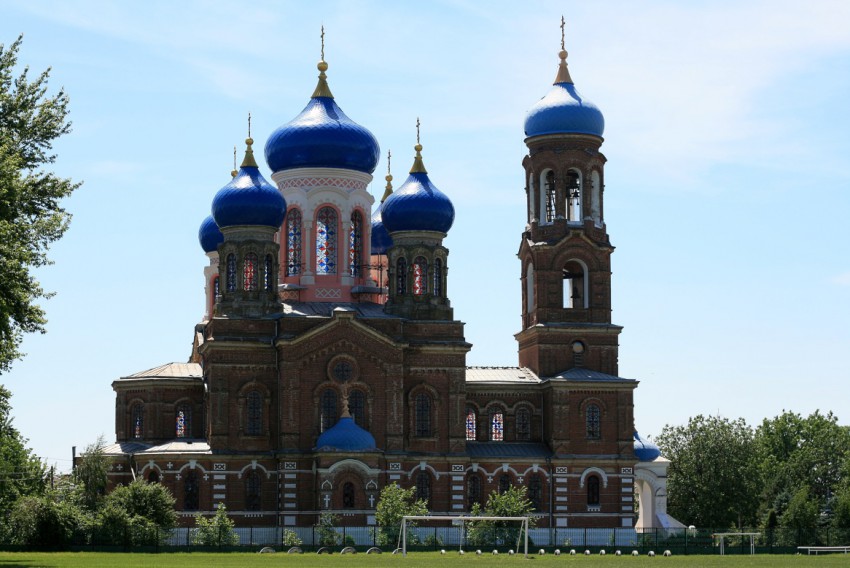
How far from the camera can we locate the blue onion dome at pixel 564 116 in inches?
2653

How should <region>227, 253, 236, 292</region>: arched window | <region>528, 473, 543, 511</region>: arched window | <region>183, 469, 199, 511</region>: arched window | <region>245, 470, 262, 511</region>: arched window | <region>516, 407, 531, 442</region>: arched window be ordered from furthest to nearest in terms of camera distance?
1. <region>516, 407, 531, 442</region>: arched window
2. <region>528, 473, 543, 511</region>: arched window
3. <region>227, 253, 236, 292</region>: arched window
4. <region>245, 470, 262, 511</region>: arched window
5. <region>183, 469, 199, 511</region>: arched window

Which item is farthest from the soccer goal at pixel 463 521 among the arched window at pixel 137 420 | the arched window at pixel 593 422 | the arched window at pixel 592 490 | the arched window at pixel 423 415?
the arched window at pixel 137 420

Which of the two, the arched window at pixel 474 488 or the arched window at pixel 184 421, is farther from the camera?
the arched window at pixel 184 421

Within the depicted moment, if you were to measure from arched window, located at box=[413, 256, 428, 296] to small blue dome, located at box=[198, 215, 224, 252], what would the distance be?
1264 cm

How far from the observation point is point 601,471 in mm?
64938

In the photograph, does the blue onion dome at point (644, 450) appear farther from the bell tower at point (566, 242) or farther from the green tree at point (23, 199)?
the green tree at point (23, 199)

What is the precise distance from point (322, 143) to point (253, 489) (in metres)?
14.5

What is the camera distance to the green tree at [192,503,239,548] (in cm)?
5741

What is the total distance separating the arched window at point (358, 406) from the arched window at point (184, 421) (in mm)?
7445

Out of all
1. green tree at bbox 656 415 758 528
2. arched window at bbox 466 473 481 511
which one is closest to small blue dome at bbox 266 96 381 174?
arched window at bbox 466 473 481 511

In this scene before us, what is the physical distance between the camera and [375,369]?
62938 millimetres

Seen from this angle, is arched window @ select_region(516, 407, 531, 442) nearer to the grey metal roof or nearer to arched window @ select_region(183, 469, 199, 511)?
the grey metal roof

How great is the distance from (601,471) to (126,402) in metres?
19.3

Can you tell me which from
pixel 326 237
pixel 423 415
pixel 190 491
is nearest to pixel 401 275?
pixel 326 237
